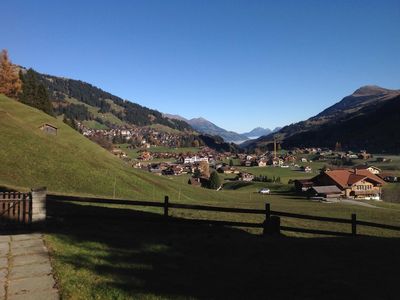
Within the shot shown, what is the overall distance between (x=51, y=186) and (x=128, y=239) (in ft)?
98.1

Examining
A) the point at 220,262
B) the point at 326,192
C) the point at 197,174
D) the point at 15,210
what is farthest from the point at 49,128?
the point at 197,174

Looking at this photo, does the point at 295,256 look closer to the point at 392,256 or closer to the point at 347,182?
the point at 392,256

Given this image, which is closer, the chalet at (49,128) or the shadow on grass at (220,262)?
the shadow on grass at (220,262)

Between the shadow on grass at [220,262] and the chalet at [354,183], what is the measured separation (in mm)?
105460

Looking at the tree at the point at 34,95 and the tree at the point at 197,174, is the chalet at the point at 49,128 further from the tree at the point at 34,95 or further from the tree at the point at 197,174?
the tree at the point at 197,174

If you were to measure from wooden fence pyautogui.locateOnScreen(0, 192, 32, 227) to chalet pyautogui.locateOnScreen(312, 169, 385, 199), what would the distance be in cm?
11130

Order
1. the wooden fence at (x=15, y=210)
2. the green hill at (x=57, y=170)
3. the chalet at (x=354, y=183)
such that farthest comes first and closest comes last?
1. the chalet at (x=354, y=183)
2. the green hill at (x=57, y=170)
3. the wooden fence at (x=15, y=210)

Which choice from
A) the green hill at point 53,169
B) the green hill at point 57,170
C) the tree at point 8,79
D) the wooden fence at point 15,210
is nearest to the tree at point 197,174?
the tree at point 8,79

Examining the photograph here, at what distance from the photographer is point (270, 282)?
1109 centimetres

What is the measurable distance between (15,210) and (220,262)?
28.6 feet

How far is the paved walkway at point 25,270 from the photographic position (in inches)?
366

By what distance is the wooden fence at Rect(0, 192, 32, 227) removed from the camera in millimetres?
16531

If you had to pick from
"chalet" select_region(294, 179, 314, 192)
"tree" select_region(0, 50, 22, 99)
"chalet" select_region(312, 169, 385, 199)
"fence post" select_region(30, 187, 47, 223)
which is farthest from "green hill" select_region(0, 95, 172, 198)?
"chalet" select_region(312, 169, 385, 199)

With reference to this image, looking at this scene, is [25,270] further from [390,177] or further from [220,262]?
[390,177]
